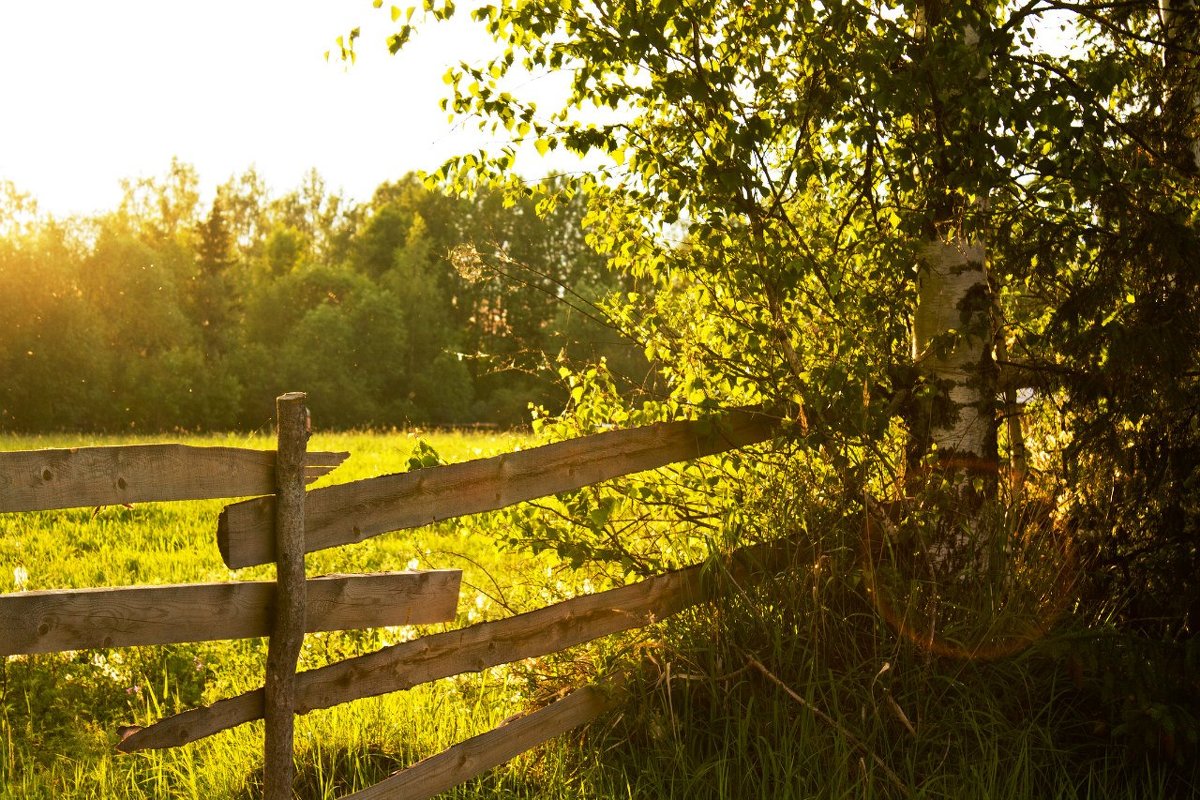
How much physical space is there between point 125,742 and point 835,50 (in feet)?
13.4

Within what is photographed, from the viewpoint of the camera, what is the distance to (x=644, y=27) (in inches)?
185

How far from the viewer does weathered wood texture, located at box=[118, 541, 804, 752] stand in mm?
3770

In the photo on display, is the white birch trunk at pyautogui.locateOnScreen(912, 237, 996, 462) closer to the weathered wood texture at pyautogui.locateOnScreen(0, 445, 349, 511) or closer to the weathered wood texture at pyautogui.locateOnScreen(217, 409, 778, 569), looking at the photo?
the weathered wood texture at pyautogui.locateOnScreen(217, 409, 778, 569)

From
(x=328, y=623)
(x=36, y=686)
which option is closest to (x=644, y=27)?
(x=328, y=623)

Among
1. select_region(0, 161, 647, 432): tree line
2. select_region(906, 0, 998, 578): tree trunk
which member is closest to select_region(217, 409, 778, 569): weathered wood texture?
select_region(906, 0, 998, 578): tree trunk

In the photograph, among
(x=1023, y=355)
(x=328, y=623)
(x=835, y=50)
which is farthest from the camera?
(x=1023, y=355)

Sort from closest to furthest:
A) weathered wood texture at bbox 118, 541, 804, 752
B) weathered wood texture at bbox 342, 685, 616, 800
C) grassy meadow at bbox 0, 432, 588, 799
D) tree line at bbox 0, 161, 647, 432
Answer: weathered wood texture at bbox 118, 541, 804, 752 < weathered wood texture at bbox 342, 685, 616, 800 < grassy meadow at bbox 0, 432, 588, 799 < tree line at bbox 0, 161, 647, 432

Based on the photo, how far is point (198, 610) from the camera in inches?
145

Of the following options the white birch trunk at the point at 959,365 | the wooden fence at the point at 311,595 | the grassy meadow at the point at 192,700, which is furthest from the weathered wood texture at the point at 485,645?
the white birch trunk at the point at 959,365

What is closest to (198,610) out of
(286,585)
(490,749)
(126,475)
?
(286,585)

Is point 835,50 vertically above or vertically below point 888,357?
above

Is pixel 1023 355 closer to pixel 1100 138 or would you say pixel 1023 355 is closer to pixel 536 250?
pixel 1100 138

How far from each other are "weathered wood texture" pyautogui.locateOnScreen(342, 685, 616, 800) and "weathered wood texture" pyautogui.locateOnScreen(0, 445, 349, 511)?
1366 mm

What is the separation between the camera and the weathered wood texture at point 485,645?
12.4ft
